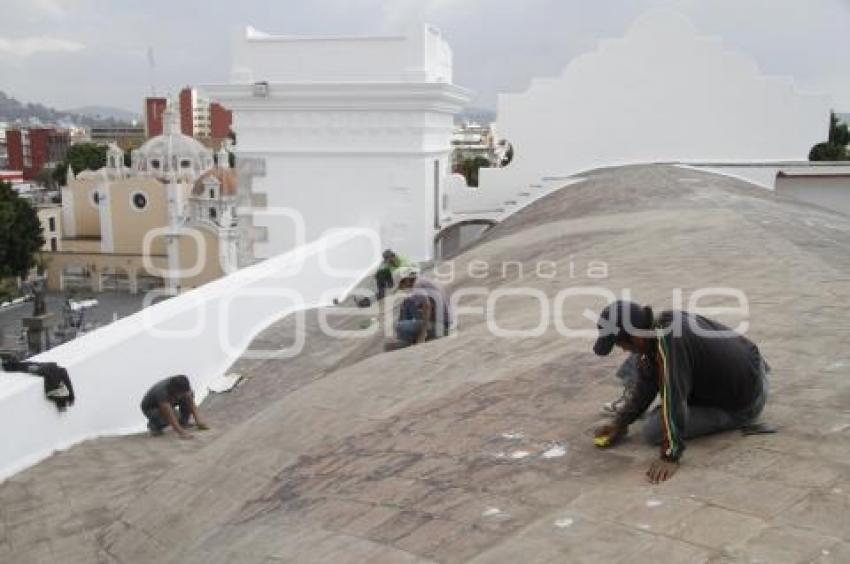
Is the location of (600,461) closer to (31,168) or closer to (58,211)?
(58,211)

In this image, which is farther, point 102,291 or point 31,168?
point 31,168

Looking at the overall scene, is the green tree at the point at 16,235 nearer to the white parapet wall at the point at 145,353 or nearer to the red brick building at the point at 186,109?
the white parapet wall at the point at 145,353

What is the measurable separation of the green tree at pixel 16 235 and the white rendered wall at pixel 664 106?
25.3m

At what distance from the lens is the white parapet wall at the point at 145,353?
4932 mm

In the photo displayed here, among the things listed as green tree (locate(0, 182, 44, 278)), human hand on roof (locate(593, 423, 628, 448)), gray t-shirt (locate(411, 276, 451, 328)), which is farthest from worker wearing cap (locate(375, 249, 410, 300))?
green tree (locate(0, 182, 44, 278))

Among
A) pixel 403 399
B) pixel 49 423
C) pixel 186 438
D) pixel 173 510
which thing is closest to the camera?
pixel 173 510

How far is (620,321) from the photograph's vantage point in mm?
2680

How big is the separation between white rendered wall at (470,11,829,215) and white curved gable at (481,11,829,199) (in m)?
0.02

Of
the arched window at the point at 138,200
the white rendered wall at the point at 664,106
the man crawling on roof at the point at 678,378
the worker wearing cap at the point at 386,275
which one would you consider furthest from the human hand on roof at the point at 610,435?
the arched window at the point at 138,200

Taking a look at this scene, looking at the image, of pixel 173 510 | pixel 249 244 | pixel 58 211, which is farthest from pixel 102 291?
Result: pixel 173 510

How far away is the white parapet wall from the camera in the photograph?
16.2 feet

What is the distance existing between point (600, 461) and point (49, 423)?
3.71 meters

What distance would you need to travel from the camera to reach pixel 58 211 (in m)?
45.1

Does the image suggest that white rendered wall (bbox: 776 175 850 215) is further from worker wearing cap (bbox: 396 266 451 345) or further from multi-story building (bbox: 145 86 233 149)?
multi-story building (bbox: 145 86 233 149)
